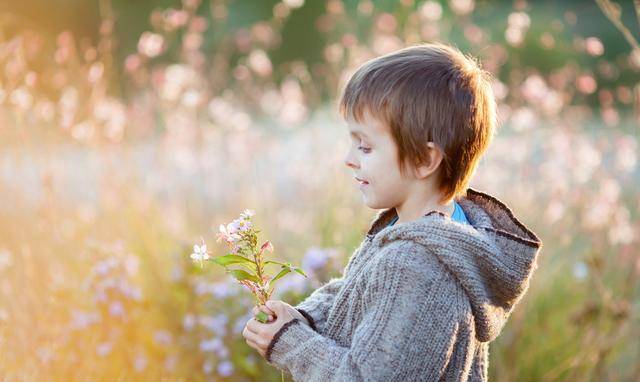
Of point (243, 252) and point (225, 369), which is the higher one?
point (243, 252)

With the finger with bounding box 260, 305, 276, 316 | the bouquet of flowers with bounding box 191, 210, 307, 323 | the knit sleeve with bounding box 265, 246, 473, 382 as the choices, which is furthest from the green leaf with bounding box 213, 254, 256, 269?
the knit sleeve with bounding box 265, 246, 473, 382

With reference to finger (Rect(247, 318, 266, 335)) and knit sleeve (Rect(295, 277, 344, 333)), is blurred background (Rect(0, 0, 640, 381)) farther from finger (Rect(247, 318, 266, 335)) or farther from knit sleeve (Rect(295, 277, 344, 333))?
finger (Rect(247, 318, 266, 335))

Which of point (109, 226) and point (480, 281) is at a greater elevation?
point (480, 281)

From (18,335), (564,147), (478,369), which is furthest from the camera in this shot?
(564,147)

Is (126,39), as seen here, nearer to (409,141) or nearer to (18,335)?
(18,335)

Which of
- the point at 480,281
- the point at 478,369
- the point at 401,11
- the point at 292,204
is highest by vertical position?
the point at 401,11

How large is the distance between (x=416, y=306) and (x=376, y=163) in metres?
0.34

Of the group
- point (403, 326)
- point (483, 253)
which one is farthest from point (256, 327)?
point (483, 253)

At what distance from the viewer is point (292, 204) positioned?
6520mm

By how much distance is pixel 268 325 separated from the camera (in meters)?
1.91

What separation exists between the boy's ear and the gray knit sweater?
4.1 inches

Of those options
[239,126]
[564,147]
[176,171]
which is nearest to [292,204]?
[176,171]

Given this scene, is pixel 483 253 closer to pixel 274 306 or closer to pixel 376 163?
pixel 376 163

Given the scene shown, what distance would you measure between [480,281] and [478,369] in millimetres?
316
